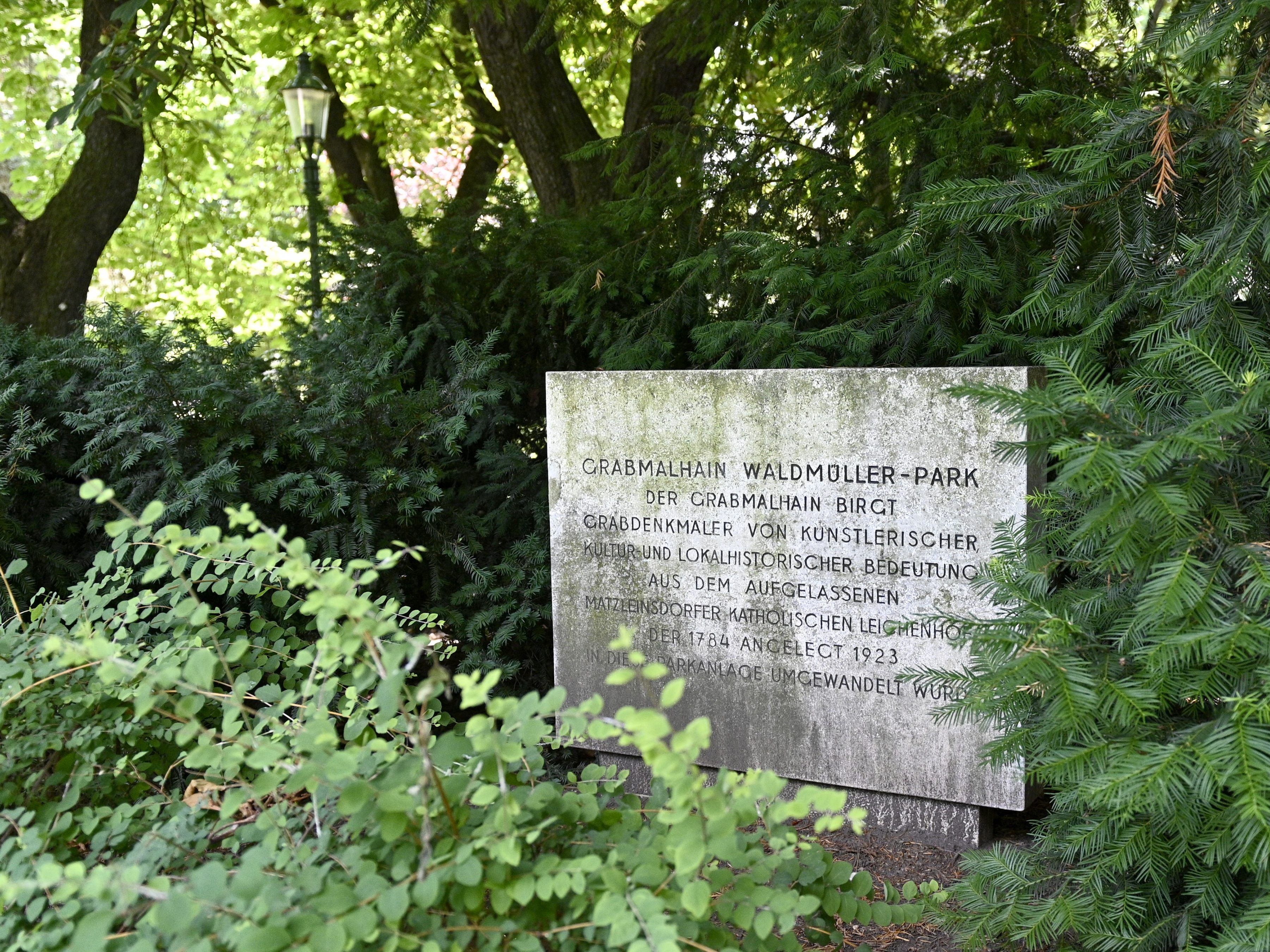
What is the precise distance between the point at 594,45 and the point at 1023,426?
524 cm

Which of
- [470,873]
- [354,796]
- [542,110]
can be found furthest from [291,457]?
[470,873]

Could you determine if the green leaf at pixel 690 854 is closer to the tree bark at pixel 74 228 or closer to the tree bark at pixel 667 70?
the tree bark at pixel 667 70

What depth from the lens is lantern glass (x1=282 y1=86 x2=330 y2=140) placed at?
9.26m

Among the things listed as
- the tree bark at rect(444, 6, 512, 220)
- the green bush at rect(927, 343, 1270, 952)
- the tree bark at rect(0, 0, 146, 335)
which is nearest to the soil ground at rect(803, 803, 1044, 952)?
the green bush at rect(927, 343, 1270, 952)

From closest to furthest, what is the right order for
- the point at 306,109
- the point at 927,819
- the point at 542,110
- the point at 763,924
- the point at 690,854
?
the point at 690,854 < the point at 763,924 < the point at 927,819 < the point at 542,110 < the point at 306,109

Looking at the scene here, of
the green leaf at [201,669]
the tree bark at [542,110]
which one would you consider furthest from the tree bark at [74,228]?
the green leaf at [201,669]

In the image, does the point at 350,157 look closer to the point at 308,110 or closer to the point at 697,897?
the point at 308,110

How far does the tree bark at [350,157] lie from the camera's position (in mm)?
11148

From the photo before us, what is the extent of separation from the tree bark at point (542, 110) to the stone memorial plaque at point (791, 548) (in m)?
3.43

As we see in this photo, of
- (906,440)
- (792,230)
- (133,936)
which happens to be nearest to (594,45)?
(792,230)

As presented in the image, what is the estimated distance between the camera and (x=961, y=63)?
485cm

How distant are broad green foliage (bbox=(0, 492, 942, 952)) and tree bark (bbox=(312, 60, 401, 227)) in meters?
8.86

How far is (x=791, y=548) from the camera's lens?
394 cm

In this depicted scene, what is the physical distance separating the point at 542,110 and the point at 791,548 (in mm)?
4628
